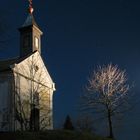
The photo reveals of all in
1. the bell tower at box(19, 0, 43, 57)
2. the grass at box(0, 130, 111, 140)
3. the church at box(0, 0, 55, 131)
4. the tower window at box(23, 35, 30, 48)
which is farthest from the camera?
the tower window at box(23, 35, 30, 48)

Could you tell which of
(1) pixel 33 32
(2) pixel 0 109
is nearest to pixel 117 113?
(2) pixel 0 109

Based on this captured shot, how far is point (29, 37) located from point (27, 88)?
830cm

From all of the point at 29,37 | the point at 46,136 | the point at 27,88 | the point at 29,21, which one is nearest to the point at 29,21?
the point at 29,21

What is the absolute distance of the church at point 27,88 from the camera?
1561 inches

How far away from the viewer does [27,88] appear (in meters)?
43.1

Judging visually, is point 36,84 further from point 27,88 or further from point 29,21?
point 29,21

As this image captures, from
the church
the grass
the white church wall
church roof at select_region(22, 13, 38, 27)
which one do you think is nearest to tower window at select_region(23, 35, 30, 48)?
the church

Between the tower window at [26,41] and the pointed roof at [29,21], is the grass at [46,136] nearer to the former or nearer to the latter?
the tower window at [26,41]

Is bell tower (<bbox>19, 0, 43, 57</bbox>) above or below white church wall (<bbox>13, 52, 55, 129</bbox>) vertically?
above

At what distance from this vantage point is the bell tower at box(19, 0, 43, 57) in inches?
1885

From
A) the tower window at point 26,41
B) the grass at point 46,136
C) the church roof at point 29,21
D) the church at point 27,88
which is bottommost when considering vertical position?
the grass at point 46,136

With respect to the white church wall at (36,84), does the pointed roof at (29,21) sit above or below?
above

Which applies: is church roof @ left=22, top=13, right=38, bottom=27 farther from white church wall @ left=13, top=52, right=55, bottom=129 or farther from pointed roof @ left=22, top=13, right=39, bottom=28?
white church wall @ left=13, top=52, right=55, bottom=129

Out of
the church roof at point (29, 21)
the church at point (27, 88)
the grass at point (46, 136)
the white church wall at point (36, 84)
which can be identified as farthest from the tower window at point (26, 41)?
the grass at point (46, 136)
